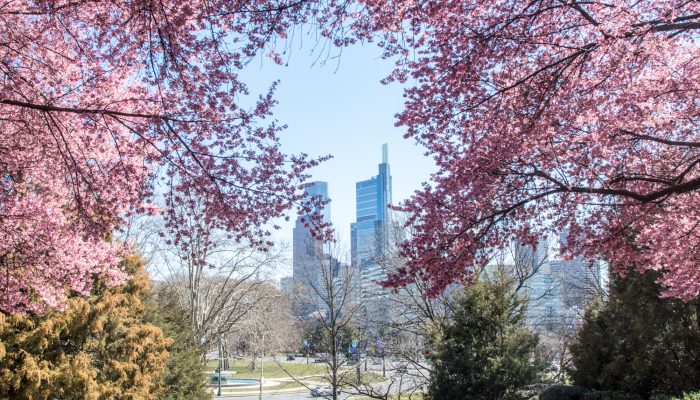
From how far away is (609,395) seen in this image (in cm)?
1091

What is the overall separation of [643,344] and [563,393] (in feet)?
6.45

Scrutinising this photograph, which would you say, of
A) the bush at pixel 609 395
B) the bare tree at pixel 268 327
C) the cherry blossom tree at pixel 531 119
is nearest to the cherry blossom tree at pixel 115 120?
the cherry blossom tree at pixel 531 119

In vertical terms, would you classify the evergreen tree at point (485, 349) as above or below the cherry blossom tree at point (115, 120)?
below

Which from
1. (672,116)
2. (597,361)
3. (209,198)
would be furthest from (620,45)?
(597,361)

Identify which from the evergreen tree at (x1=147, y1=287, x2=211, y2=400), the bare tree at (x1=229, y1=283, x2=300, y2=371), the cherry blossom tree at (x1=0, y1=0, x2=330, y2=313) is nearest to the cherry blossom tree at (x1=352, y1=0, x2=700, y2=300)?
the cherry blossom tree at (x1=0, y1=0, x2=330, y2=313)

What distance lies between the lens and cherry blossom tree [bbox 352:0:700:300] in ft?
16.6

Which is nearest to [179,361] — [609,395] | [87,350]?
[87,350]

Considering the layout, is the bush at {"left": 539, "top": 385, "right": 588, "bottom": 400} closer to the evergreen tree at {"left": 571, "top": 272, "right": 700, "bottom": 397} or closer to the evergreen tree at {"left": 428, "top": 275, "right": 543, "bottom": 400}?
the evergreen tree at {"left": 428, "top": 275, "right": 543, "bottom": 400}

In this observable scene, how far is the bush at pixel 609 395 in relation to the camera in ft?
34.3

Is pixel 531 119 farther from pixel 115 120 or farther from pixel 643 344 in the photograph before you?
pixel 643 344

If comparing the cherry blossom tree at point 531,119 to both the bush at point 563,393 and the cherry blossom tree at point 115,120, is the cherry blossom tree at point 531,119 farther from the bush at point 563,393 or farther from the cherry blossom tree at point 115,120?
the bush at point 563,393

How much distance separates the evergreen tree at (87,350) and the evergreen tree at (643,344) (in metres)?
9.62

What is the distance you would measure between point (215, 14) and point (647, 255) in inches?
238

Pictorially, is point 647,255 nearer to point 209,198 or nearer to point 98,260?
point 209,198
